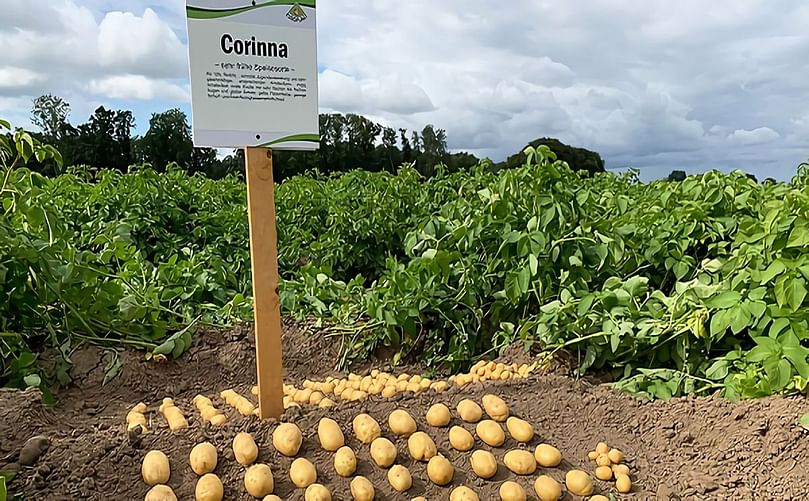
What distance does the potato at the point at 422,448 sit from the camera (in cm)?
200

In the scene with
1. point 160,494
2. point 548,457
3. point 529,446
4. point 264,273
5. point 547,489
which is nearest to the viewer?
point 160,494

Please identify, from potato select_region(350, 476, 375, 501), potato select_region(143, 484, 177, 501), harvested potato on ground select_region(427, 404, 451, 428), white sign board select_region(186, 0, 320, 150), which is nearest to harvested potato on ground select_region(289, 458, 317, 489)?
potato select_region(350, 476, 375, 501)

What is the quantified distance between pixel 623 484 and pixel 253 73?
1772mm

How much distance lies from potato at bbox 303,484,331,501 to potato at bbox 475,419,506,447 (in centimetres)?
55

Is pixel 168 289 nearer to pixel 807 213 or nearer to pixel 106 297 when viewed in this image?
pixel 106 297

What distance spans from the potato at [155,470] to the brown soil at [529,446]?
0.09 feet

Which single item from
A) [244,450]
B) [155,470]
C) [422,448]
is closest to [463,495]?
[422,448]

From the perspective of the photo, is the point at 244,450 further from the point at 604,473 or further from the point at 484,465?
the point at 604,473

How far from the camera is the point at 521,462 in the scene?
2014 mm

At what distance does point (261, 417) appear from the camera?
7.45ft

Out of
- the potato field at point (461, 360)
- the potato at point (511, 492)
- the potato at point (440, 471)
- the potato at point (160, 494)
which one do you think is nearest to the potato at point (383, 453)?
the potato field at point (461, 360)

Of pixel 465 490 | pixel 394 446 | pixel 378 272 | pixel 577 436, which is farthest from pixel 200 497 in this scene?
pixel 378 272

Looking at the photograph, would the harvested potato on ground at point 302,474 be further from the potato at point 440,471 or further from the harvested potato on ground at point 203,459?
the potato at point 440,471

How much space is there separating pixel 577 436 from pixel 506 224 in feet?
5.37
